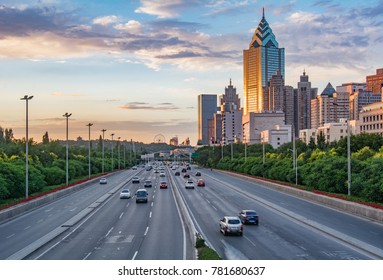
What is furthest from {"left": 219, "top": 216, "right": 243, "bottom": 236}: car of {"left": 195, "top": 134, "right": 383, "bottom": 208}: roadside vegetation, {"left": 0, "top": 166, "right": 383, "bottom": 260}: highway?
{"left": 195, "top": 134, "right": 383, "bottom": 208}: roadside vegetation

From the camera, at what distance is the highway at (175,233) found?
28422mm

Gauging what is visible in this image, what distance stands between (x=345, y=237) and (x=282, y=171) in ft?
192

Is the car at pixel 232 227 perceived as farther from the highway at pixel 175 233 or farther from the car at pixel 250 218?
the car at pixel 250 218

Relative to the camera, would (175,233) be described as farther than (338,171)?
No

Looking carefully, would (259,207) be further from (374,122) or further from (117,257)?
(374,122)

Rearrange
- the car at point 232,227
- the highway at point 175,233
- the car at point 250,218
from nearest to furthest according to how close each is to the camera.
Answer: the highway at point 175,233, the car at point 232,227, the car at point 250,218

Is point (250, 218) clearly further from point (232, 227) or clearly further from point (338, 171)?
point (338, 171)

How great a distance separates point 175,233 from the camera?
35875 mm

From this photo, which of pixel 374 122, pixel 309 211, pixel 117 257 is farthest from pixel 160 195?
pixel 374 122

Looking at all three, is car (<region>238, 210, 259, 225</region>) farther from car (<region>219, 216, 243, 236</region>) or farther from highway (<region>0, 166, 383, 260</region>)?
car (<region>219, 216, 243, 236</region>)

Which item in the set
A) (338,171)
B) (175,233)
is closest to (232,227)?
(175,233)

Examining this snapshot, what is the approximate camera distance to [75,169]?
376 ft

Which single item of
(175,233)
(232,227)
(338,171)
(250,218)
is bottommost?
(175,233)

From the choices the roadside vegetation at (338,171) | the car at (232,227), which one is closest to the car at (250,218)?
the car at (232,227)
